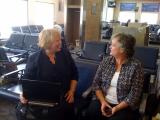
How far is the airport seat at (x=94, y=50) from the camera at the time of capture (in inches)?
144

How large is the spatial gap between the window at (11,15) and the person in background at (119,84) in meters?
5.82

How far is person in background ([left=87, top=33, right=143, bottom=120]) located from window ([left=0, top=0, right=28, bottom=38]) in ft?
19.1

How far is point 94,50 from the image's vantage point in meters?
3.70

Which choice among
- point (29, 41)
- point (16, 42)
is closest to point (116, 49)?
point (29, 41)

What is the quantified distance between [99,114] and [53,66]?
2.10 feet

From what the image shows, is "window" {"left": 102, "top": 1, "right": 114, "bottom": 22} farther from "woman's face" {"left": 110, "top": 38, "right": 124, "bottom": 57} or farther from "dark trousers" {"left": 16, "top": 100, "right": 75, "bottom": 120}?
"dark trousers" {"left": 16, "top": 100, "right": 75, "bottom": 120}

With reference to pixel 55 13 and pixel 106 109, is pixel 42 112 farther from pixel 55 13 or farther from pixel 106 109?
pixel 55 13

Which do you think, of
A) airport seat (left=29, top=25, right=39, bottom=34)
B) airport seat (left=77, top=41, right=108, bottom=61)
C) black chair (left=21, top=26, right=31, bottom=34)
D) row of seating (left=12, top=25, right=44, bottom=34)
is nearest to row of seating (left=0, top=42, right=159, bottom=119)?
airport seat (left=77, top=41, right=108, bottom=61)

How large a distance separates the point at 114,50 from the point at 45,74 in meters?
0.67

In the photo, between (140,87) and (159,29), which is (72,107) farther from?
(159,29)

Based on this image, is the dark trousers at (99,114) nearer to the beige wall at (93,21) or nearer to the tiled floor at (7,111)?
the tiled floor at (7,111)

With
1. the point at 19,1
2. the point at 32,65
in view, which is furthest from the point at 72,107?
the point at 19,1

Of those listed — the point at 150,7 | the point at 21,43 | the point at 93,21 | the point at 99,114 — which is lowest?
the point at 99,114

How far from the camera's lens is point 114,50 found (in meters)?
2.10
